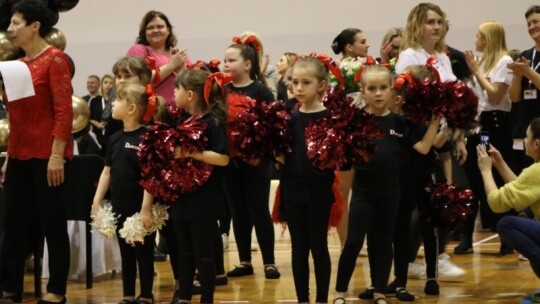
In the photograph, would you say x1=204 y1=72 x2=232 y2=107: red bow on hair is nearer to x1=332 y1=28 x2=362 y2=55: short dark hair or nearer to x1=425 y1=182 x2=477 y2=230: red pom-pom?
x1=425 y1=182 x2=477 y2=230: red pom-pom

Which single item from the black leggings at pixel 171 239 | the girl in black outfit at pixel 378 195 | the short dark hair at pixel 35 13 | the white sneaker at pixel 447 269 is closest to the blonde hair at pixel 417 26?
the girl in black outfit at pixel 378 195

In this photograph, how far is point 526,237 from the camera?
5.25 metres

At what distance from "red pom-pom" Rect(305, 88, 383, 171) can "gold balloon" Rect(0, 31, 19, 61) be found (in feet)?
7.62

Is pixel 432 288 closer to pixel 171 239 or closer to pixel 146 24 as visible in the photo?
pixel 171 239

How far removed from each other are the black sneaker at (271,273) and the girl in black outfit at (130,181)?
4.02ft

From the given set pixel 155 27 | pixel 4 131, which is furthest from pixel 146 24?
pixel 4 131

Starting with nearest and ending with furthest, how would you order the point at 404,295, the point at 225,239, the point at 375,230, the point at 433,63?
the point at 375,230, the point at 404,295, the point at 433,63, the point at 225,239

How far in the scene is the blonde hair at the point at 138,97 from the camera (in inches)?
206

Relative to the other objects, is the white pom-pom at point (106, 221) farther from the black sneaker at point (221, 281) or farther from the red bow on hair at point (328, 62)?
the red bow on hair at point (328, 62)

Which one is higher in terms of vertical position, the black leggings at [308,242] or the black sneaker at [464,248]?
the black leggings at [308,242]

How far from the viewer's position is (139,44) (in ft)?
21.3

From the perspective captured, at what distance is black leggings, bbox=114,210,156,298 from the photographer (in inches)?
205

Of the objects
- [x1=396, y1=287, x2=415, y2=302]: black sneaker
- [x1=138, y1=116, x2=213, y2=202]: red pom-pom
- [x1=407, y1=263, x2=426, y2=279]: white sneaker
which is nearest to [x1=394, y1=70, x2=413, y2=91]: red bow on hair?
[x1=396, y1=287, x2=415, y2=302]: black sneaker

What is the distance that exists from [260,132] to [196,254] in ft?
2.35
